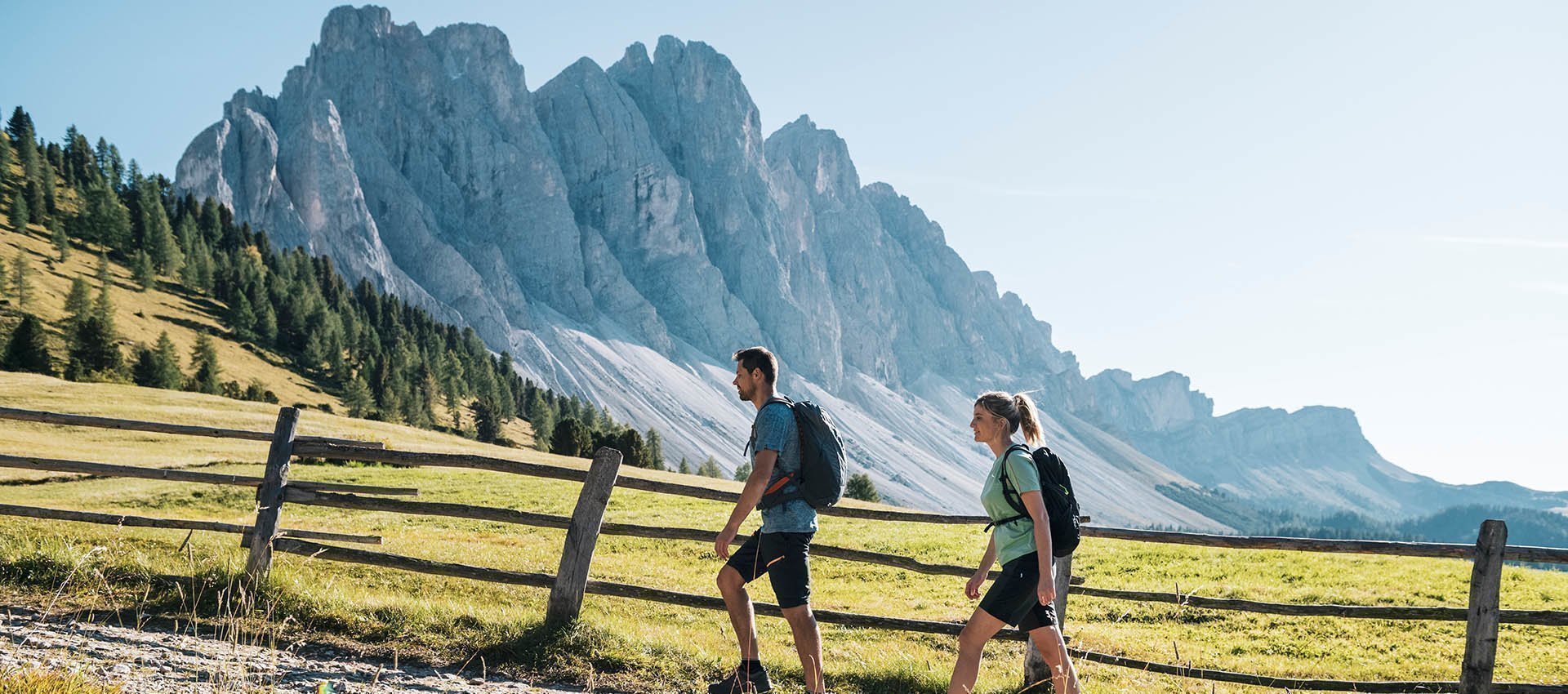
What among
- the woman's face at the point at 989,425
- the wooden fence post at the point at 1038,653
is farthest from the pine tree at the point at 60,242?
the woman's face at the point at 989,425

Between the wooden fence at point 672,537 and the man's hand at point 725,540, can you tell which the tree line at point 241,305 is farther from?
the man's hand at point 725,540

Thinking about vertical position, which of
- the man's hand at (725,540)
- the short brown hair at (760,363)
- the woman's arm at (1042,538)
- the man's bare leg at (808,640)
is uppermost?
the short brown hair at (760,363)

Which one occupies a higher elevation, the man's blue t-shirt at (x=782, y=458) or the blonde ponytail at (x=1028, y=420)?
the blonde ponytail at (x=1028, y=420)

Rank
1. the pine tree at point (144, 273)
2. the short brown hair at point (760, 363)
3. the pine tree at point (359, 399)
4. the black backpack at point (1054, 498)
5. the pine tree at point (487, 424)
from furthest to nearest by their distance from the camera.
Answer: the pine tree at point (144, 273) → the pine tree at point (487, 424) → the pine tree at point (359, 399) → the short brown hair at point (760, 363) → the black backpack at point (1054, 498)

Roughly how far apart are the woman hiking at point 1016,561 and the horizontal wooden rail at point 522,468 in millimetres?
2431

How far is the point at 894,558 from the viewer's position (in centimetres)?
884

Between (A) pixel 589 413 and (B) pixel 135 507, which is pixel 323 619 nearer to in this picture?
(B) pixel 135 507

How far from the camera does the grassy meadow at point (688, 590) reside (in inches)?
308

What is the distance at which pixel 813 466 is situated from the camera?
6.32 metres

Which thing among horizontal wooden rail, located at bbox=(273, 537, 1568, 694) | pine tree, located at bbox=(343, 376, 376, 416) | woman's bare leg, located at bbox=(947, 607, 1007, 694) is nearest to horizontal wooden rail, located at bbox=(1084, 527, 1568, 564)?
horizontal wooden rail, located at bbox=(273, 537, 1568, 694)

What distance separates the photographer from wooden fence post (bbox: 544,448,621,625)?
8148 millimetres

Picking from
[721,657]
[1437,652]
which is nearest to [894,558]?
[721,657]

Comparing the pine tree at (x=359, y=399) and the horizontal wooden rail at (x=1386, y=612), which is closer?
the horizontal wooden rail at (x=1386, y=612)

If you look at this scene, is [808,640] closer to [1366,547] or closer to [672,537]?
[672,537]
